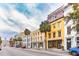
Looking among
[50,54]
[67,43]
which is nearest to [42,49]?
[50,54]

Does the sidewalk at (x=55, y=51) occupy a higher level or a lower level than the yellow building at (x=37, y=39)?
lower

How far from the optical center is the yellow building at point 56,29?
16.1 ft

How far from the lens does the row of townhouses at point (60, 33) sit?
4.88 m

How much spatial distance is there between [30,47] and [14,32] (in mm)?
462

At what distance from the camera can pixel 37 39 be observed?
5.08 metres

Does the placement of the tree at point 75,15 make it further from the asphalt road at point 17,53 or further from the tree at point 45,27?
the asphalt road at point 17,53

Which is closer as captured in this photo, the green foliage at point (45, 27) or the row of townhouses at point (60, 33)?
the row of townhouses at point (60, 33)

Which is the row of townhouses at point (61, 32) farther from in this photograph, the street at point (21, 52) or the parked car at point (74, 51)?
the street at point (21, 52)

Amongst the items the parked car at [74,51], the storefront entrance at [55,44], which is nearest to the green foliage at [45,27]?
the storefront entrance at [55,44]

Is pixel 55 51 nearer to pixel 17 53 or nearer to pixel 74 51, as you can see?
pixel 74 51

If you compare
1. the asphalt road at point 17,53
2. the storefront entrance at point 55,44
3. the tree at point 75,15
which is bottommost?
the asphalt road at point 17,53

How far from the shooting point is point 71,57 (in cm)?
→ 487

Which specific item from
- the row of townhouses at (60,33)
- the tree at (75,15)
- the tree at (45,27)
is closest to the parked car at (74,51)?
the row of townhouses at (60,33)

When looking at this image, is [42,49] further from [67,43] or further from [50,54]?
[67,43]
